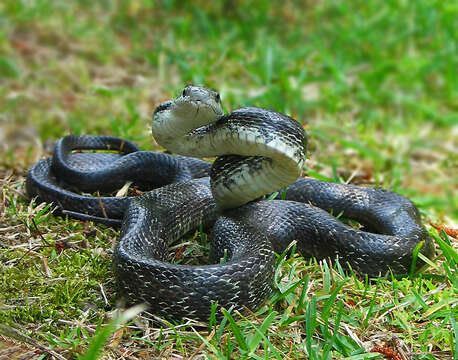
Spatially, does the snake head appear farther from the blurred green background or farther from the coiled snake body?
the blurred green background

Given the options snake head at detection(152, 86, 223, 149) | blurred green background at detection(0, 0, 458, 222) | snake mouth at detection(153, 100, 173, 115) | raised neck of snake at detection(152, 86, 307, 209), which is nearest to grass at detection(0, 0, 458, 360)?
blurred green background at detection(0, 0, 458, 222)

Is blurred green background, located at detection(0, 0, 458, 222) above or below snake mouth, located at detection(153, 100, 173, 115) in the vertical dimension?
below

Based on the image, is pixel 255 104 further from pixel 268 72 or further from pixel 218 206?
pixel 218 206

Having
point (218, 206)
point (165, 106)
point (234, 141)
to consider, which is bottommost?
point (218, 206)

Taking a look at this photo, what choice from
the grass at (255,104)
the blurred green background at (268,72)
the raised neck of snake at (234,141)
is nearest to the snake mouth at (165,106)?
the raised neck of snake at (234,141)

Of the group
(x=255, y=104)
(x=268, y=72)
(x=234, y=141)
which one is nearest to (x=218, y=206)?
(x=234, y=141)

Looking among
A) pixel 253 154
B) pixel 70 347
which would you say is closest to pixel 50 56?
pixel 253 154

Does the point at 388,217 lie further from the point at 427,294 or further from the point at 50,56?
the point at 50,56
